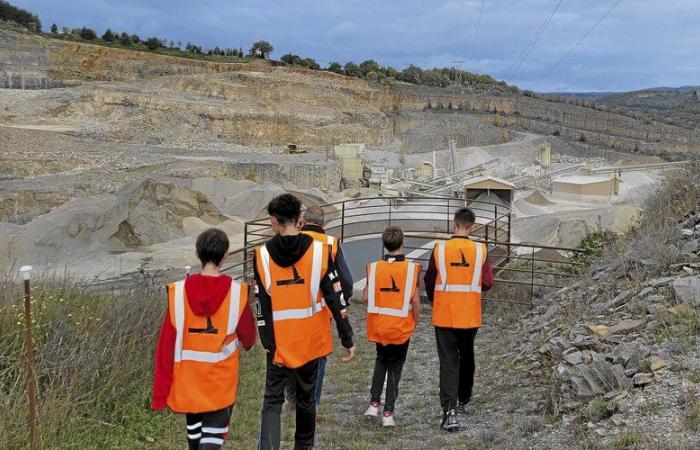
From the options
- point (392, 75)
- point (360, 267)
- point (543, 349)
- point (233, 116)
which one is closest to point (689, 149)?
point (392, 75)

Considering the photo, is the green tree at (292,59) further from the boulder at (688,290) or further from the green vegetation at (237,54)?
the boulder at (688,290)

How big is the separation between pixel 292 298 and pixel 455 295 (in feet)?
5.70

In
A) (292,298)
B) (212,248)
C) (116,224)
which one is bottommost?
(116,224)

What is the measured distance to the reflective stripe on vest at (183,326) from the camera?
12.6ft

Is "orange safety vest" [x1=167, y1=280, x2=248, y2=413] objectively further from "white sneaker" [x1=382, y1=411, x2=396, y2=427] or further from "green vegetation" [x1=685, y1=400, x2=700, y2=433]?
"green vegetation" [x1=685, y1=400, x2=700, y2=433]

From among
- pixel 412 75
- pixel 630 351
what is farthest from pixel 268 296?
pixel 412 75

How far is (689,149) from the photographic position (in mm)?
73125

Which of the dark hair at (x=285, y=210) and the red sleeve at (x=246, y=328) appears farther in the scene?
the dark hair at (x=285, y=210)

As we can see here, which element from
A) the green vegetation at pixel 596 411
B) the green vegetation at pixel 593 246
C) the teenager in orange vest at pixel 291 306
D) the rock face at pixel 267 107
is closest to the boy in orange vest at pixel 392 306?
the teenager in orange vest at pixel 291 306

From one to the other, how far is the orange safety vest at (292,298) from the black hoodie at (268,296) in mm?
38

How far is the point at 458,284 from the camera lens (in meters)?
5.56

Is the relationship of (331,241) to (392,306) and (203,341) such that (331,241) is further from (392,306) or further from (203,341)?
(203,341)

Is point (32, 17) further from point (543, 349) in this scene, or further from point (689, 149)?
point (543, 349)

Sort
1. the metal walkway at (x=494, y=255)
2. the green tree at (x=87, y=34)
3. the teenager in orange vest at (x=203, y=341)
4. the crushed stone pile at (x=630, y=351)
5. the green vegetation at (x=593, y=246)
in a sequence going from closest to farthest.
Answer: the teenager in orange vest at (x=203, y=341) → the crushed stone pile at (x=630, y=351) → the metal walkway at (x=494, y=255) → the green vegetation at (x=593, y=246) → the green tree at (x=87, y=34)
